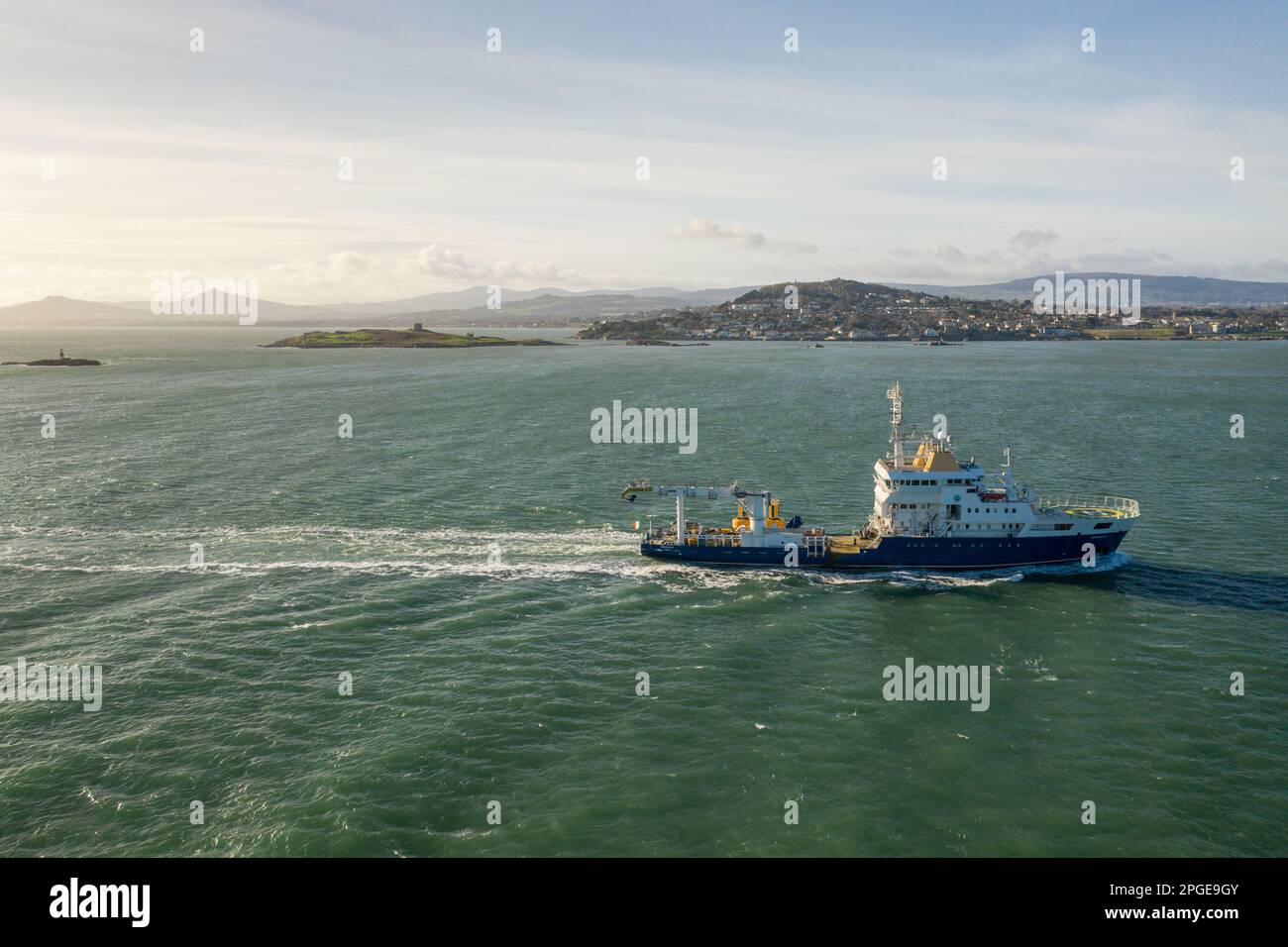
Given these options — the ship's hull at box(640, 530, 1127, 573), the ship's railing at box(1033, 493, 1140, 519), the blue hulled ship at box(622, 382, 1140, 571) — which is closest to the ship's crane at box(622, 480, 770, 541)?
the blue hulled ship at box(622, 382, 1140, 571)

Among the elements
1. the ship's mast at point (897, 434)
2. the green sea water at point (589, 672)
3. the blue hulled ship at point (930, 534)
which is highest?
the ship's mast at point (897, 434)

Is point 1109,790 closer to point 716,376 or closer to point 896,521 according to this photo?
point 896,521

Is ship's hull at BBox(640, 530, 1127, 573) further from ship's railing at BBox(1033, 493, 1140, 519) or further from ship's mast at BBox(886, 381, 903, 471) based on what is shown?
ship's mast at BBox(886, 381, 903, 471)

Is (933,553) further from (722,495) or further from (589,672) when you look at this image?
(589,672)

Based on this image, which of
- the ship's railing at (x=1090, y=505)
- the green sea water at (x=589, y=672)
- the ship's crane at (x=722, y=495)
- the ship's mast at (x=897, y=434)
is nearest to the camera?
the green sea water at (x=589, y=672)

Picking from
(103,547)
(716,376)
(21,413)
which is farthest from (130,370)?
(103,547)

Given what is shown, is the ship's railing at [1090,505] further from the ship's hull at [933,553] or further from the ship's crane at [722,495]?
the ship's crane at [722,495]

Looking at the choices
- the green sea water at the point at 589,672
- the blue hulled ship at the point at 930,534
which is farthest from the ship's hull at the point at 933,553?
the green sea water at the point at 589,672
